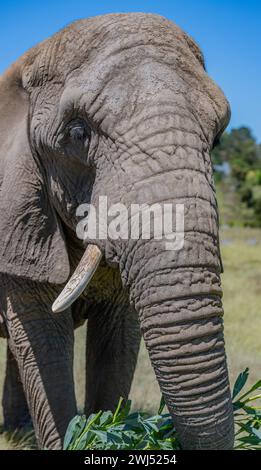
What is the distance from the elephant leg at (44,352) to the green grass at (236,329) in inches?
46.4

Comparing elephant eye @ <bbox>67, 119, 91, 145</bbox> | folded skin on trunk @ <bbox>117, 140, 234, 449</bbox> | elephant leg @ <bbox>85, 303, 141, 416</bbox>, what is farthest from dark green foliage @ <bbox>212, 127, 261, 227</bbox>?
folded skin on trunk @ <bbox>117, 140, 234, 449</bbox>

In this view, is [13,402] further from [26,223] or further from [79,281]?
[79,281]

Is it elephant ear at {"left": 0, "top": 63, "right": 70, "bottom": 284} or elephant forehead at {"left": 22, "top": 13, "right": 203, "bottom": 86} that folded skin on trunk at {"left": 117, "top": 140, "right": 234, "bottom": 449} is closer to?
elephant forehead at {"left": 22, "top": 13, "right": 203, "bottom": 86}

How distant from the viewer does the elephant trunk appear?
2.90m

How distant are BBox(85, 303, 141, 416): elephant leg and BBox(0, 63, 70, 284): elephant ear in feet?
2.80

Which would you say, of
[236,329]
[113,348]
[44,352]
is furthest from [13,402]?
[236,329]

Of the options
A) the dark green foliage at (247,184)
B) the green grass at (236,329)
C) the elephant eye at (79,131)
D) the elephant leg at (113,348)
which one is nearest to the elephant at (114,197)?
the elephant eye at (79,131)

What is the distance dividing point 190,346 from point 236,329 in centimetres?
838

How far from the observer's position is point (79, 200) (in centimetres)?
353

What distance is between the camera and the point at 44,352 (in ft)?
13.6

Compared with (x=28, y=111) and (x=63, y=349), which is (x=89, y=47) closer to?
(x=28, y=111)

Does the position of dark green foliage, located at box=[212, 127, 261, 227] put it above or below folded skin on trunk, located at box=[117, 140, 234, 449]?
above

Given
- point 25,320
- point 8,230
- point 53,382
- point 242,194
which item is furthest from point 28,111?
point 242,194

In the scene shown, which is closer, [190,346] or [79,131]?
[190,346]
